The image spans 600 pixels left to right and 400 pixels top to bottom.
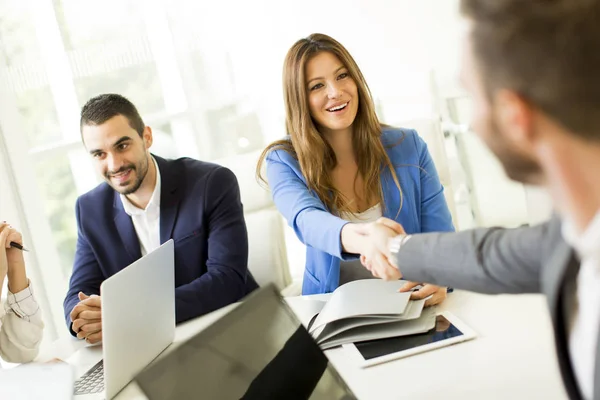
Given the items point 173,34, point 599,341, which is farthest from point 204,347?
point 173,34

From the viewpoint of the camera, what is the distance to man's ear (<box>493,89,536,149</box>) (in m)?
0.65

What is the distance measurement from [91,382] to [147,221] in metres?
1.04

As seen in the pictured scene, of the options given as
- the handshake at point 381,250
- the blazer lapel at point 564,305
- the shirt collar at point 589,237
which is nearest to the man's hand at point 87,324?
the handshake at point 381,250

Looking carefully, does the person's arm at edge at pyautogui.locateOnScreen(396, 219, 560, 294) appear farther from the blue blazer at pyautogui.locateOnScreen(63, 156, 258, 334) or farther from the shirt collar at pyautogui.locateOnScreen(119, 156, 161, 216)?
the shirt collar at pyautogui.locateOnScreen(119, 156, 161, 216)

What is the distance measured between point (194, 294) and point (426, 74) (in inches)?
122

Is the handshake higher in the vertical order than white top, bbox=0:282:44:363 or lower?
higher

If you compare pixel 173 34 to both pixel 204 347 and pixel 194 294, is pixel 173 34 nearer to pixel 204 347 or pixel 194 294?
pixel 194 294

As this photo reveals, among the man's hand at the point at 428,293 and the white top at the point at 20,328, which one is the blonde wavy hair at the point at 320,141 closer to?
the man's hand at the point at 428,293

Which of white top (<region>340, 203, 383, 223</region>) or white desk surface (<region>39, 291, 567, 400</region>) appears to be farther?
white top (<region>340, 203, 383, 223</region>)

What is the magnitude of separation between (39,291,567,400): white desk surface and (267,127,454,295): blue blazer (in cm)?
73

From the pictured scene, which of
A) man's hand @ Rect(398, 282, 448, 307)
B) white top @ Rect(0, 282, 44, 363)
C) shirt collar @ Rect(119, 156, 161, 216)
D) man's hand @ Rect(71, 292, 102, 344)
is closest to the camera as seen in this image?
man's hand @ Rect(398, 282, 448, 307)

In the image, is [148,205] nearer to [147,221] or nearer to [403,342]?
[147,221]

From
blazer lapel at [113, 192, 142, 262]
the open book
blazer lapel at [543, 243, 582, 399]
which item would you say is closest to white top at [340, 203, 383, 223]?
the open book

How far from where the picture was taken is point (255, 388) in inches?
43.5
